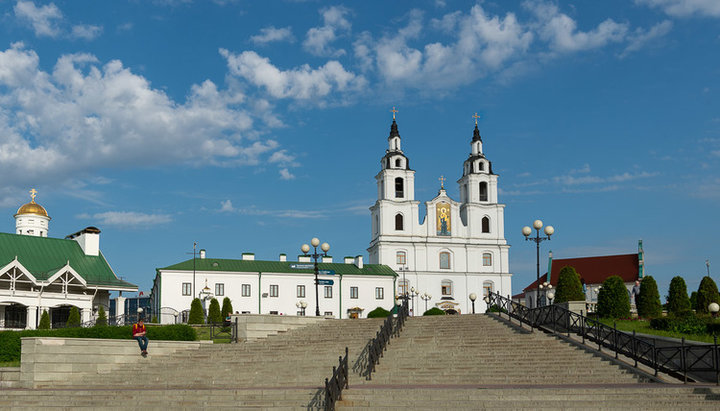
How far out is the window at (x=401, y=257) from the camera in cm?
8256

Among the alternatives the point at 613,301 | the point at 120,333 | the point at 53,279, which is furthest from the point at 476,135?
the point at 120,333

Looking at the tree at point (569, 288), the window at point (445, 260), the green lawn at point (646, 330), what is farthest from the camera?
the window at point (445, 260)

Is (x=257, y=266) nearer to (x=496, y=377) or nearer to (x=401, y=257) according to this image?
(x=401, y=257)

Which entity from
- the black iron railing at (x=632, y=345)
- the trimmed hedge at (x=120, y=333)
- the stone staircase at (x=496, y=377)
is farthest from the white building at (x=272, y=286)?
the black iron railing at (x=632, y=345)

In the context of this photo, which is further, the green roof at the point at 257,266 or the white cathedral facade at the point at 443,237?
the white cathedral facade at the point at 443,237

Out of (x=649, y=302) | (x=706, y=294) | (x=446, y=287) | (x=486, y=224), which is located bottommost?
(x=649, y=302)

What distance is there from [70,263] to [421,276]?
148 ft

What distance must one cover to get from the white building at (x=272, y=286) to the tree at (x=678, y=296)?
3723cm

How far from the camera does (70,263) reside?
45.7 meters

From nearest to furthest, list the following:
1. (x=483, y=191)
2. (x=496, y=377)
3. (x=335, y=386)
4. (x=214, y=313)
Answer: (x=335, y=386) → (x=496, y=377) → (x=214, y=313) → (x=483, y=191)

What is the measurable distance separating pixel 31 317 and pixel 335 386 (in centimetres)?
2982

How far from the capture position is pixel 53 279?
136ft

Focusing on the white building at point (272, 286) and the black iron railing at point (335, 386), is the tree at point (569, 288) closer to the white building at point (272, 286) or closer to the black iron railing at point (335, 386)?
the black iron railing at point (335, 386)

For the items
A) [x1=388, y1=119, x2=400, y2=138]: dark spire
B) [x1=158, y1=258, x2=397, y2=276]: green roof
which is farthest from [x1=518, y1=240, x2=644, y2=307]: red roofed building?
[x1=158, y1=258, x2=397, y2=276]: green roof
